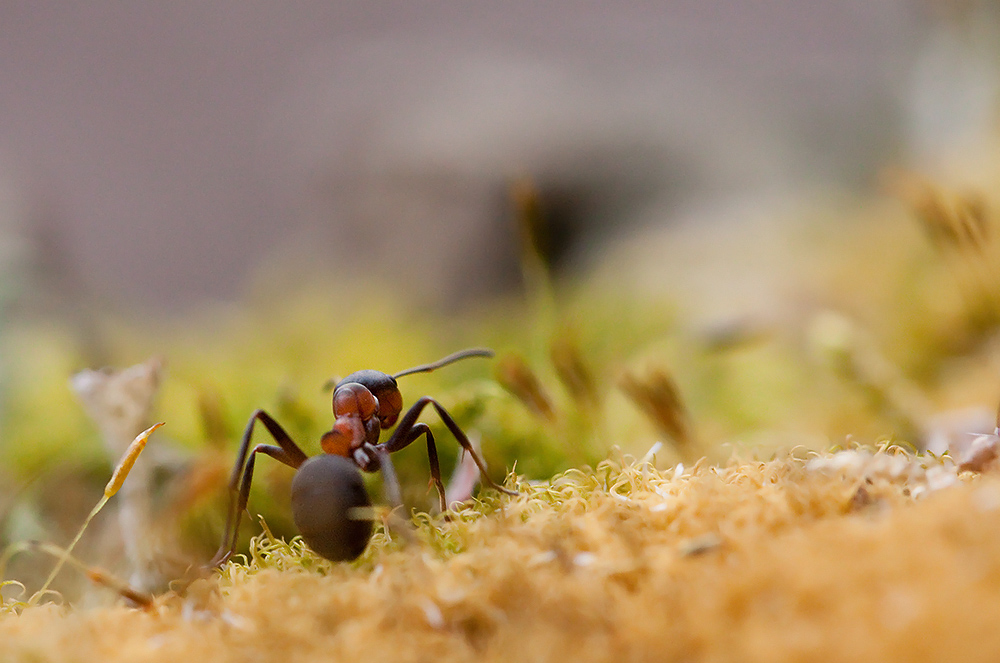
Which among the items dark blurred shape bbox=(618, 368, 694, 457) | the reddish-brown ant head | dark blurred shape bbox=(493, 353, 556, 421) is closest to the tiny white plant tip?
the reddish-brown ant head

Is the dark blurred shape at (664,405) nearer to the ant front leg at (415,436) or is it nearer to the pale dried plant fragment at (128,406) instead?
the ant front leg at (415,436)

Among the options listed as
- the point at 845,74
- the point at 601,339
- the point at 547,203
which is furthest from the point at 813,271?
the point at 845,74

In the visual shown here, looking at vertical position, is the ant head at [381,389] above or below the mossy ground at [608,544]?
above

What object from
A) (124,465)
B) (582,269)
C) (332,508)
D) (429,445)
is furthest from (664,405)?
(582,269)

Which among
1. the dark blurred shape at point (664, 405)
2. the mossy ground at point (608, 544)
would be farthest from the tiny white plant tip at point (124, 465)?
the dark blurred shape at point (664, 405)

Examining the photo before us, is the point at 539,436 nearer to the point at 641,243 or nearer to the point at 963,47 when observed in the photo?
the point at 641,243
